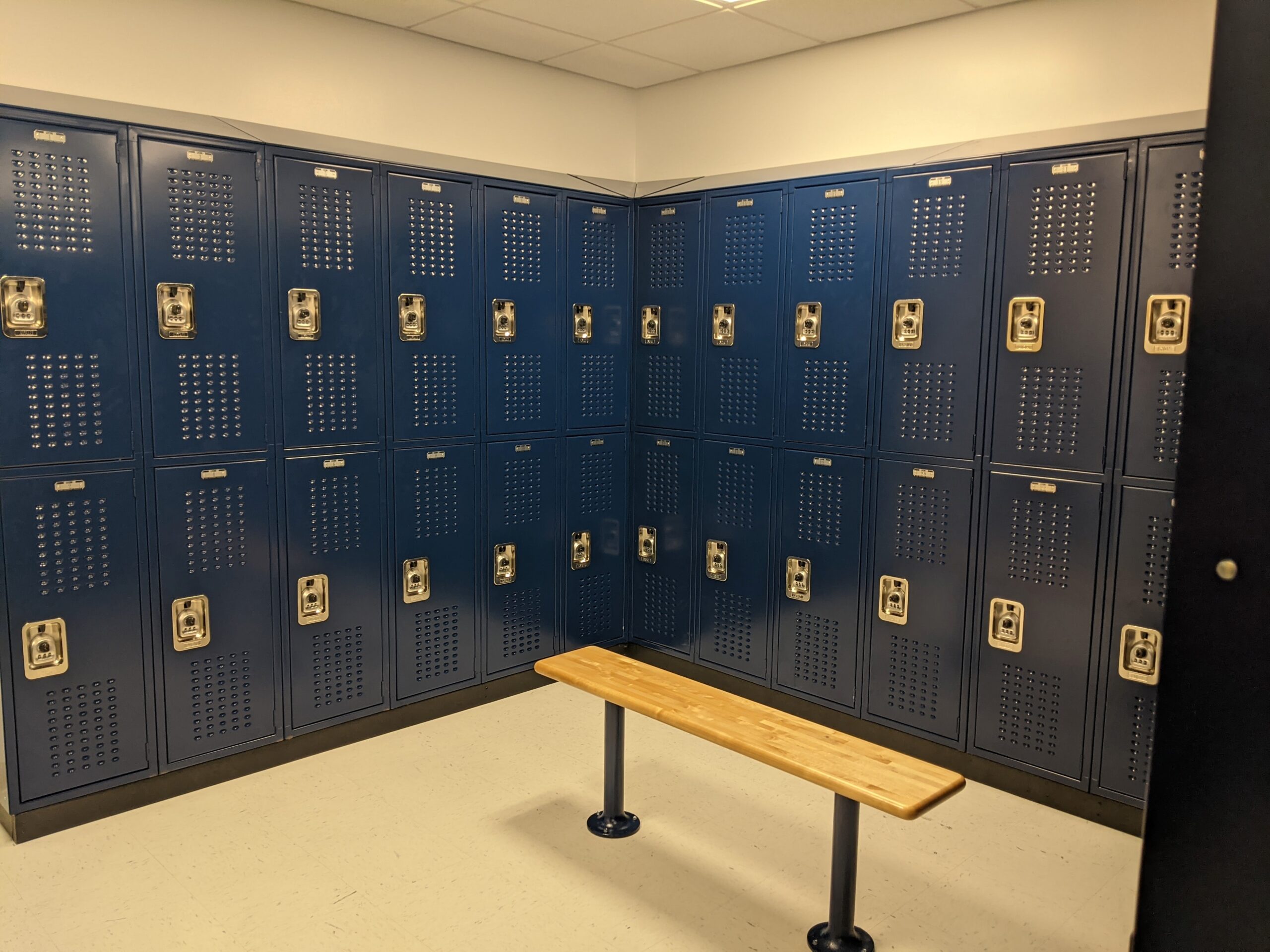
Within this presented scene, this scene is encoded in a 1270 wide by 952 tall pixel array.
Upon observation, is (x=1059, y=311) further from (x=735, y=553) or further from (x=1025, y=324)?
(x=735, y=553)

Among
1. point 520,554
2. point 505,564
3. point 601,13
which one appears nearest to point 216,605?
point 505,564

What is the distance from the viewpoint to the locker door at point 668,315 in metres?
4.66

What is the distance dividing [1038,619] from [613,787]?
1.80 meters

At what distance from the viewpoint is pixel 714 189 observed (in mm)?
4512

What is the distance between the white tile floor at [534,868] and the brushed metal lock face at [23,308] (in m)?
1.82

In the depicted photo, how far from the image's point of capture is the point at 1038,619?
3.57 meters

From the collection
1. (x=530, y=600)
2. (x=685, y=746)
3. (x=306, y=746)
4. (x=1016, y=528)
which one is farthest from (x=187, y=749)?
(x=1016, y=528)

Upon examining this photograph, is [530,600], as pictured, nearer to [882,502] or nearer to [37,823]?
[882,502]

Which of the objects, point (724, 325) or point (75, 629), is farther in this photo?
point (724, 325)

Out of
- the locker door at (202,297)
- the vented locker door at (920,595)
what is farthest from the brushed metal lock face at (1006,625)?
the locker door at (202,297)

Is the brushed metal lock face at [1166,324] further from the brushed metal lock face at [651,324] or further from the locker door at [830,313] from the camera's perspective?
the brushed metal lock face at [651,324]

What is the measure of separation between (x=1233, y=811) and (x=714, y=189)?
12.3ft

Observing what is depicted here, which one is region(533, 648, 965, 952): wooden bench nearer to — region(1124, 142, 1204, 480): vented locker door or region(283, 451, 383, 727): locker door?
region(283, 451, 383, 727): locker door

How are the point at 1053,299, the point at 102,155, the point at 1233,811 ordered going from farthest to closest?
the point at 1053,299
the point at 102,155
the point at 1233,811
